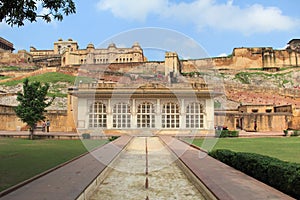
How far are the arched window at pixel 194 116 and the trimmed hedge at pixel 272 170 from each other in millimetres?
13856

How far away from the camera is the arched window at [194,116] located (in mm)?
23031

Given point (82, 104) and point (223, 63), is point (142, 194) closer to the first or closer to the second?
point (82, 104)

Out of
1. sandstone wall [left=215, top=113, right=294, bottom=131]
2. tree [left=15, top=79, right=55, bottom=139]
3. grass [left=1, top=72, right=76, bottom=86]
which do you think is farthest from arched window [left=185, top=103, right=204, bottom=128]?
grass [left=1, top=72, right=76, bottom=86]

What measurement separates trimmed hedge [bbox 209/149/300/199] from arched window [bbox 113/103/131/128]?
14477 mm

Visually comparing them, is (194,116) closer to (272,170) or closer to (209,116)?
→ (209,116)

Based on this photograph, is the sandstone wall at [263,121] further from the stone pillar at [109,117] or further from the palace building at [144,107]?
the stone pillar at [109,117]

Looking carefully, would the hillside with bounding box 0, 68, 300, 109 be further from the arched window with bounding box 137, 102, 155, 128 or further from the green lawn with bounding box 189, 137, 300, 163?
the green lawn with bounding box 189, 137, 300, 163

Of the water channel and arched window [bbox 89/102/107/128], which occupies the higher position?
arched window [bbox 89/102/107/128]

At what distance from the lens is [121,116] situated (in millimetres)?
22969

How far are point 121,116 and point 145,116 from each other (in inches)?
76.2

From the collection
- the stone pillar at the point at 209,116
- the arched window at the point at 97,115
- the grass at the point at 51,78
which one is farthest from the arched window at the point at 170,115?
the grass at the point at 51,78

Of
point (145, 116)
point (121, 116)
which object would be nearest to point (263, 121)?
point (145, 116)

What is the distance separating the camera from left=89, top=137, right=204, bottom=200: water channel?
620 cm

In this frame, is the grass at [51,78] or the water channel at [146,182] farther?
the grass at [51,78]
